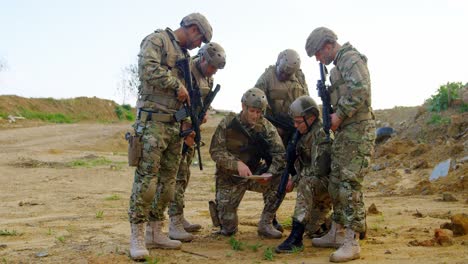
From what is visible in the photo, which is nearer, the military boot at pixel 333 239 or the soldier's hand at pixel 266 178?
the military boot at pixel 333 239

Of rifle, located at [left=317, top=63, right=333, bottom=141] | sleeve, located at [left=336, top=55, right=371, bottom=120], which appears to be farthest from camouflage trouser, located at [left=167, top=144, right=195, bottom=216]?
sleeve, located at [left=336, top=55, right=371, bottom=120]

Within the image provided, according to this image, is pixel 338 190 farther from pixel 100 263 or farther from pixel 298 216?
pixel 100 263

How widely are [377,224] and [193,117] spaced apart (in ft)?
9.54

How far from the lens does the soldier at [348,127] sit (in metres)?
5.59

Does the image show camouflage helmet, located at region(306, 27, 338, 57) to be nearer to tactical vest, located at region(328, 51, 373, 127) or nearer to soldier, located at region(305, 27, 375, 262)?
soldier, located at region(305, 27, 375, 262)

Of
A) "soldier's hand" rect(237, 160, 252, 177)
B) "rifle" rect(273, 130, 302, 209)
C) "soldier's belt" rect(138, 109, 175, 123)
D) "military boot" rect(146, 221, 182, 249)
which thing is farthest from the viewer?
"soldier's hand" rect(237, 160, 252, 177)

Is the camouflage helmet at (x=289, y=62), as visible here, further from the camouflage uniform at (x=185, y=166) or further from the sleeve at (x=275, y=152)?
the camouflage uniform at (x=185, y=166)

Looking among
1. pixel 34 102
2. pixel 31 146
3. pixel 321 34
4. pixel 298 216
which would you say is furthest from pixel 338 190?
pixel 34 102

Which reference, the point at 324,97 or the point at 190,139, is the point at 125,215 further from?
the point at 324,97

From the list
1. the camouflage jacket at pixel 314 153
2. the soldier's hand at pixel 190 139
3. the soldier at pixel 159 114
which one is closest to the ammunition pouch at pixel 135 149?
the soldier at pixel 159 114

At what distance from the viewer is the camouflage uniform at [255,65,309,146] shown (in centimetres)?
773

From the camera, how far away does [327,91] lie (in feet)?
19.9

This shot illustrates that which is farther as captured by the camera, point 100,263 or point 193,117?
point 193,117

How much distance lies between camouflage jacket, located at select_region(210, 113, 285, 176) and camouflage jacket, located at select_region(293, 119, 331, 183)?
25 centimetres
